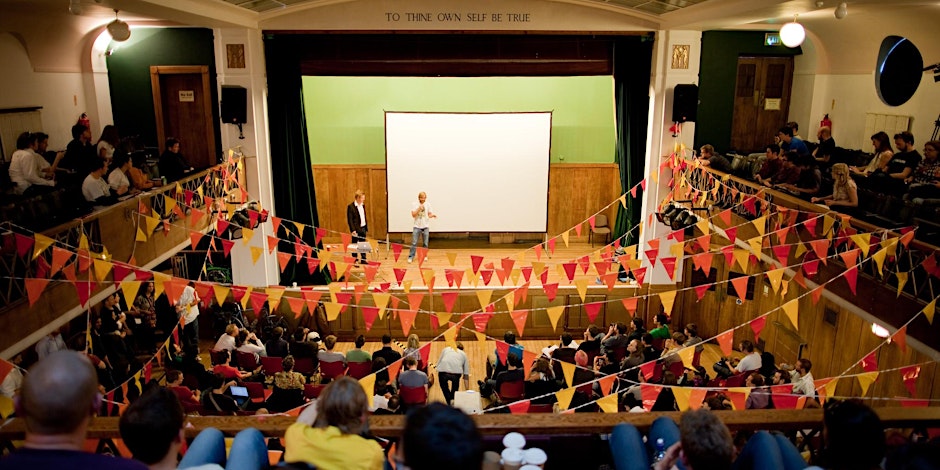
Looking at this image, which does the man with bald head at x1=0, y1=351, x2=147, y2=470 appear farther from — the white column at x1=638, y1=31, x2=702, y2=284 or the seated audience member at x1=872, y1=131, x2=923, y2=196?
the white column at x1=638, y1=31, x2=702, y2=284

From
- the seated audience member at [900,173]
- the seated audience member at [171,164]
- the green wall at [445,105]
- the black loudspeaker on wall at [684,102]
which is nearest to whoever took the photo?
the seated audience member at [900,173]

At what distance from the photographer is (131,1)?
22.7 feet

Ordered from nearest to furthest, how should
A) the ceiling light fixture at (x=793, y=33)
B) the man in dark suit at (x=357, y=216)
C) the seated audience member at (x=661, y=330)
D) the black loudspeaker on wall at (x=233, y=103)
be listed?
the ceiling light fixture at (x=793, y=33) → the seated audience member at (x=661, y=330) → the black loudspeaker on wall at (x=233, y=103) → the man in dark suit at (x=357, y=216)

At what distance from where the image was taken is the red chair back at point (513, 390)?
7.37m

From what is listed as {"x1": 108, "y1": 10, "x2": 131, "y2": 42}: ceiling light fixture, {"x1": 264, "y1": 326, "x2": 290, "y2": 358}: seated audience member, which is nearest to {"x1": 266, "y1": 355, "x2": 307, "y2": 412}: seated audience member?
{"x1": 264, "y1": 326, "x2": 290, "y2": 358}: seated audience member

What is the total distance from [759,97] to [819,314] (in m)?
5.34

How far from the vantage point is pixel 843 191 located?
6.77 meters

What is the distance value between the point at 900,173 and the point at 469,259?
24.2ft

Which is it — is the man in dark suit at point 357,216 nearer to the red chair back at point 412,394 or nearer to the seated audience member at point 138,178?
the seated audience member at point 138,178

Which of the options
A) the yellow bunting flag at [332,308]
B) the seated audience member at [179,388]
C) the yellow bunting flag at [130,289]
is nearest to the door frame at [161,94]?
the yellow bunting flag at [130,289]

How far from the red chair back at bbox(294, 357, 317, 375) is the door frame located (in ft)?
17.2

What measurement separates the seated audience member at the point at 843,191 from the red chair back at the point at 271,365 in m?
6.23

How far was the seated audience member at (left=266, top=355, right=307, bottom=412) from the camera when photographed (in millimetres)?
6992

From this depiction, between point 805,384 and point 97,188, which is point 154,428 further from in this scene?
point 805,384
